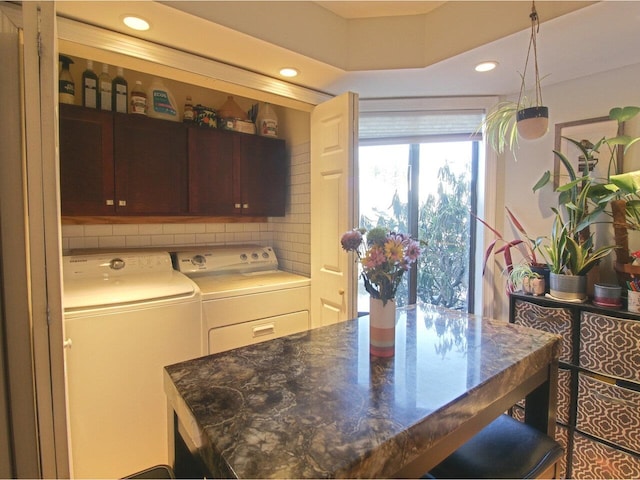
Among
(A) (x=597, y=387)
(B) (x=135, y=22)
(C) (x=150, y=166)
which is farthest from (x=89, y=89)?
(A) (x=597, y=387)

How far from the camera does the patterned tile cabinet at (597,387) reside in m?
1.64

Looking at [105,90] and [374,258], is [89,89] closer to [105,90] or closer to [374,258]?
[105,90]

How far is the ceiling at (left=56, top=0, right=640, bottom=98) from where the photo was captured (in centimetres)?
150

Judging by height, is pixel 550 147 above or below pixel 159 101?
below

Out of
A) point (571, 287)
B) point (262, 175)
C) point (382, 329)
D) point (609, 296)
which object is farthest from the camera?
point (262, 175)

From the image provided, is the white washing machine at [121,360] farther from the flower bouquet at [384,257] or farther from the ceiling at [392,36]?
the ceiling at [392,36]

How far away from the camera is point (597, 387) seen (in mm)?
1741

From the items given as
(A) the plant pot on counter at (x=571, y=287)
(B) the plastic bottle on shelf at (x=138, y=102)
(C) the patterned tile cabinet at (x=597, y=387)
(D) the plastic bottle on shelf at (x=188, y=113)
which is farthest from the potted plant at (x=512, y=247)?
(B) the plastic bottle on shelf at (x=138, y=102)

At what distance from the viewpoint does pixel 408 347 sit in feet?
3.91

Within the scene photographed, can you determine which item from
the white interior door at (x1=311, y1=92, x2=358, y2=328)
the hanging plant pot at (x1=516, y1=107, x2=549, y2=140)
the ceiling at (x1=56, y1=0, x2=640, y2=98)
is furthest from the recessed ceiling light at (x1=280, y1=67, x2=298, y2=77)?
the hanging plant pot at (x1=516, y1=107, x2=549, y2=140)

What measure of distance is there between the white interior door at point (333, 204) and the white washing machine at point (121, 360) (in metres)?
0.85

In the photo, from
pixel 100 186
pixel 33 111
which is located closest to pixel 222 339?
pixel 100 186

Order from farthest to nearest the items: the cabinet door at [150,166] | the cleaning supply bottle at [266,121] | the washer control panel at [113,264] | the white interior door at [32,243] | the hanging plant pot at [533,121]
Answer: the cleaning supply bottle at [266,121], the cabinet door at [150,166], the washer control panel at [113,264], the hanging plant pot at [533,121], the white interior door at [32,243]

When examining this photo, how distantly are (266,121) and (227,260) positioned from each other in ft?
3.86
